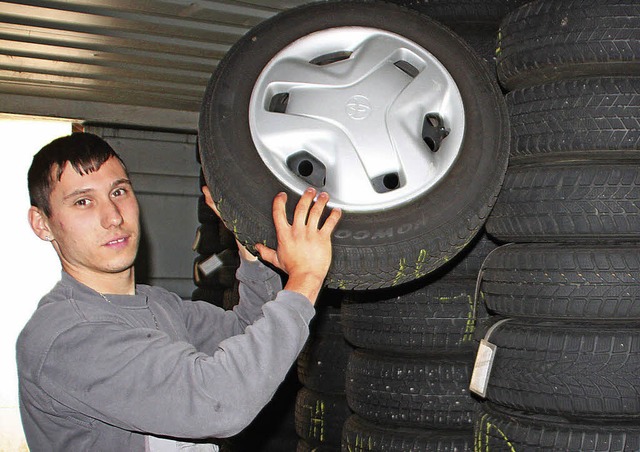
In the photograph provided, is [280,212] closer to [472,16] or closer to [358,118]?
[358,118]

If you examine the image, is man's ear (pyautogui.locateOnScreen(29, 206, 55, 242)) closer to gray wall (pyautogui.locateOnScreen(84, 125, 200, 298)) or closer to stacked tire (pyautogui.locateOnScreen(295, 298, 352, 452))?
stacked tire (pyautogui.locateOnScreen(295, 298, 352, 452))

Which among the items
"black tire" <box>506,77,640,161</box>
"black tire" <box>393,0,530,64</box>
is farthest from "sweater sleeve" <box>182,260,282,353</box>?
"black tire" <box>393,0,530,64</box>

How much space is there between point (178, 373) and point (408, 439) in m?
1.37

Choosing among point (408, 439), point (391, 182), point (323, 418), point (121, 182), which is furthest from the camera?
point (323, 418)

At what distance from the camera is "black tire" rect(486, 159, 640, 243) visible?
260 cm

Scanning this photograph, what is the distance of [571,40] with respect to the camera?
106 inches

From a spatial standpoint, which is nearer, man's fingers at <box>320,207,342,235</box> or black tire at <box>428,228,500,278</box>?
man's fingers at <box>320,207,342,235</box>

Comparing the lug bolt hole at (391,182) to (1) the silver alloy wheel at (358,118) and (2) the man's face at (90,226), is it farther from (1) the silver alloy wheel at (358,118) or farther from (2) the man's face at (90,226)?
(2) the man's face at (90,226)

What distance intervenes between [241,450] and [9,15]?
2695mm

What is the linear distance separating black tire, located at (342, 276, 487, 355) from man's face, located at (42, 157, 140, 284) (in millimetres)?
1125

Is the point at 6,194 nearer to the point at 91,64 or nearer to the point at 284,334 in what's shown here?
the point at 91,64

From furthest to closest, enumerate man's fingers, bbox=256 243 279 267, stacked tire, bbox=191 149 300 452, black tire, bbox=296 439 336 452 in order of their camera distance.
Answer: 1. stacked tire, bbox=191 149 300 452
2. black tire, bbox=296 439 336 452
3. man's fingers, bbox=256 243 279 267

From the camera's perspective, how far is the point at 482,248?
10.3 ft

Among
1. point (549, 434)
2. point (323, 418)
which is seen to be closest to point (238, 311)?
point (549, 434)
